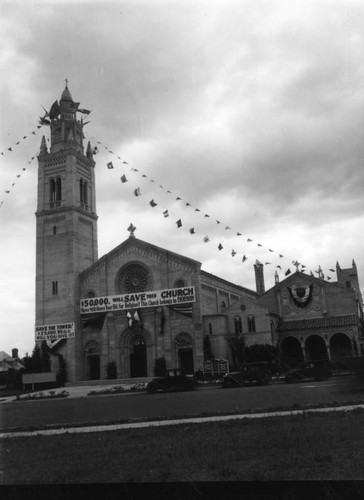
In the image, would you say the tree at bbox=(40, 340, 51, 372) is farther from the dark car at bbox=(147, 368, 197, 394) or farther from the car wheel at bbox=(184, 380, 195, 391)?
the car wheel at bbox=(184, 380, 195, 391)

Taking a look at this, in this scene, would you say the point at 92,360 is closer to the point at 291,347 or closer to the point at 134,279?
the point at 134,279

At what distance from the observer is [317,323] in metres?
51.1

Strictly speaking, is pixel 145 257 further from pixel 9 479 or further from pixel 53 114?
pixel 9 479

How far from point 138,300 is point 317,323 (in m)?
18.0

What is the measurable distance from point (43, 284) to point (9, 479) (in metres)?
48.7

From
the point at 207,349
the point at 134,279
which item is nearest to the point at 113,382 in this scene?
the point at 207,349

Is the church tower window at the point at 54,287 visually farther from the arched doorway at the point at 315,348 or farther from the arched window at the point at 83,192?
the arched doorway at the point at 315,348

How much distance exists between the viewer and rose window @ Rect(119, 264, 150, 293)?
172 ft

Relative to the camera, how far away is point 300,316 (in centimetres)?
5366

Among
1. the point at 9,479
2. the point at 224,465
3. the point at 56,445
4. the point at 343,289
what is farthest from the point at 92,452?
the point at 343,289

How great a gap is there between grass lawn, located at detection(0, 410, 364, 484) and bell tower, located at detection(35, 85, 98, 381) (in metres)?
41.3

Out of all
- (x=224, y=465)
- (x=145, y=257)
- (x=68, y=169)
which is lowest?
(x=224, y=465)

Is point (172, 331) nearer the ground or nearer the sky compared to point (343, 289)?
nearer the ground

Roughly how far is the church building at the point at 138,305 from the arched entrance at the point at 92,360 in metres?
0.10
